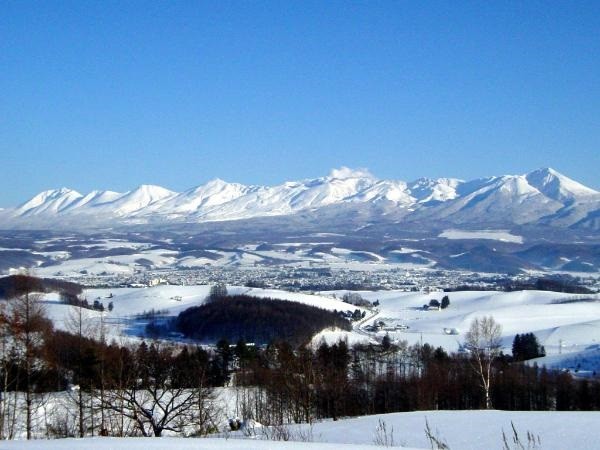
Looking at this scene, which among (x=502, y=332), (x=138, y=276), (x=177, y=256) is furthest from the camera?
(x=177, y=256)

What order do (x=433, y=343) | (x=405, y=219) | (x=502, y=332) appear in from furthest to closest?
(x=405, y=219), (x=502, y=332), (x=433, y=343)

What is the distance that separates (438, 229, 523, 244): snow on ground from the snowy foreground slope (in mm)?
129059

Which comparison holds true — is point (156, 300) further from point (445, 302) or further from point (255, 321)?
point (445, 302)

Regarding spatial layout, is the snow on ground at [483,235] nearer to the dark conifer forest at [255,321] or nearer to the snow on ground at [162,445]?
the dark conifer forest at [255,321]

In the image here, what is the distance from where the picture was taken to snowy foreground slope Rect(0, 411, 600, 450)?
19.2 feet

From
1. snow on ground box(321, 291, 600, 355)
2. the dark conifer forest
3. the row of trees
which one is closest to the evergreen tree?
snow on ground box(321, 291, 600, 355)

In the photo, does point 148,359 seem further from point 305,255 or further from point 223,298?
point 305,255

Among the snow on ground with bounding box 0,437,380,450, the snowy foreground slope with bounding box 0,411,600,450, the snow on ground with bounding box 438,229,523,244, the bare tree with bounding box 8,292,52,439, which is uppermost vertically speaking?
the snow on ground with bounding box 438,229,523,244

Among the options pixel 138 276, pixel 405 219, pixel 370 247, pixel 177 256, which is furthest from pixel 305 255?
pixel 405 219

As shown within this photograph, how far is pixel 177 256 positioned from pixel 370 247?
106 ft

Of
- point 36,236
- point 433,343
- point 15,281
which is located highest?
point 36,236

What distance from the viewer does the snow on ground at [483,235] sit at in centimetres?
13775

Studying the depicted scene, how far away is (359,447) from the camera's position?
20.0ft

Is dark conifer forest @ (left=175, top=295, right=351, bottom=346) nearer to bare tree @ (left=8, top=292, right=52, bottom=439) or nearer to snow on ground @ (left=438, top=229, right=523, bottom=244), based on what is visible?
bare tree @ (left=8, top=292, right=52, bottom=439)
